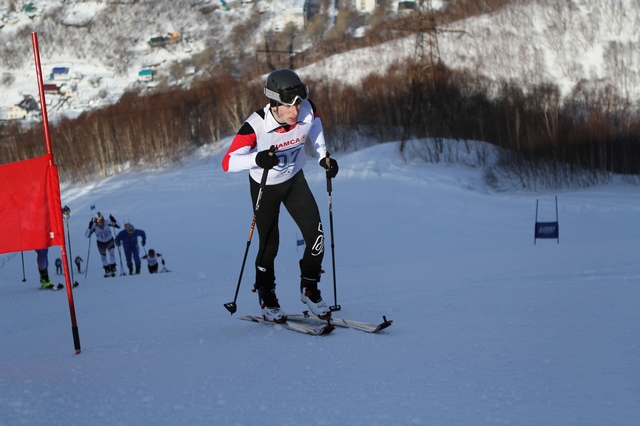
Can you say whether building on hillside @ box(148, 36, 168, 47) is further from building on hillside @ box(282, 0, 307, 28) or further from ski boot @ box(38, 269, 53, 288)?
ski boot @ box(38, 269, 53, 288)

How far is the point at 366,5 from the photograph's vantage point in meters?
83.5

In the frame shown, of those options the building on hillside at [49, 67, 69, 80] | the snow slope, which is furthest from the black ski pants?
the building on hillside at [49, 67, 69, 80]

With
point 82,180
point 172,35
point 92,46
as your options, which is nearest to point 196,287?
point 82,180

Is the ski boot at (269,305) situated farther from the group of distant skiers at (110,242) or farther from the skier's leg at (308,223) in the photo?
the group of distant skiers at (110,242)

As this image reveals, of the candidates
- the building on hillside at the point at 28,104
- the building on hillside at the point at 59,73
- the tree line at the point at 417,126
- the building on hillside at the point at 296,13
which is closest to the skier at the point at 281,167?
the tree line at the point at 417,126

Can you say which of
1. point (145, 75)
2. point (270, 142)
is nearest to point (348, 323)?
point (270, 142)

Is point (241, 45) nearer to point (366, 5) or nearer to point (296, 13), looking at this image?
point (296, 13)

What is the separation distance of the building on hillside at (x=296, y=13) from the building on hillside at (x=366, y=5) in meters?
8.30

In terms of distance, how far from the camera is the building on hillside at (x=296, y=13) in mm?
86500

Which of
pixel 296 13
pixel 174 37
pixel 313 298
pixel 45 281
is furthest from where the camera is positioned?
pixel 174 37

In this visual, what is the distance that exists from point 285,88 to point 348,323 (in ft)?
5.57

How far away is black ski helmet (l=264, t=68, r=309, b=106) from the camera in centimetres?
404

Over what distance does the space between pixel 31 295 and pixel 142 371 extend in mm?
6056

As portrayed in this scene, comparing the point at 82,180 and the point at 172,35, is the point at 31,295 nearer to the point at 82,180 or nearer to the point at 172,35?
the point at 82,180
